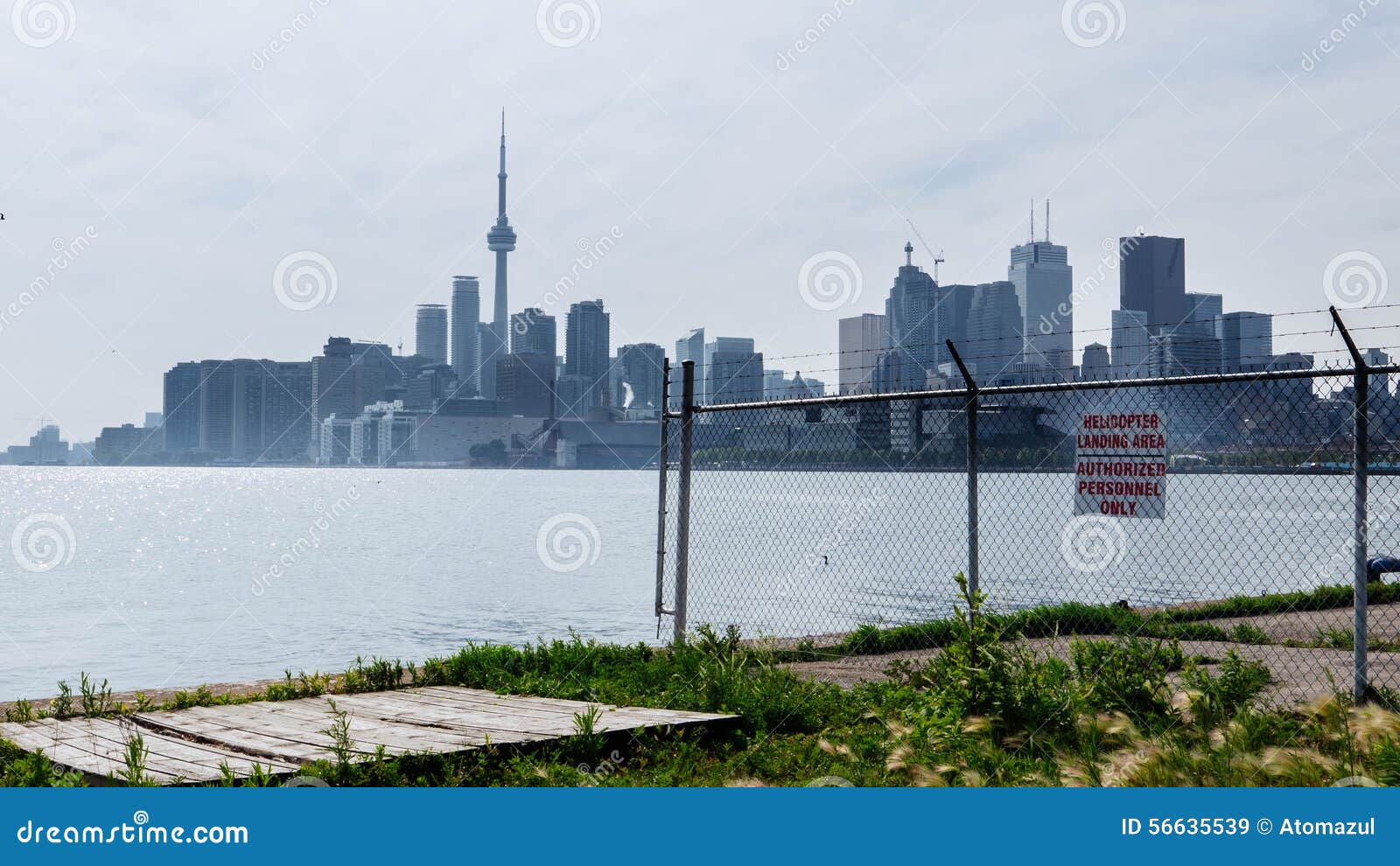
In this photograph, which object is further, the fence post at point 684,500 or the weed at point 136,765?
the fence post at point 684,500

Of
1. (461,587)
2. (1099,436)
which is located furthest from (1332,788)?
(461,587)

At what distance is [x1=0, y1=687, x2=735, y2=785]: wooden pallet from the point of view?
700cm

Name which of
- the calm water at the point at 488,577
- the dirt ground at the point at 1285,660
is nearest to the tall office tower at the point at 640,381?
the calm water at the point at 488,577

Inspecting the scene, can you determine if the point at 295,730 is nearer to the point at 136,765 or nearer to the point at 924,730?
the point at 136,765

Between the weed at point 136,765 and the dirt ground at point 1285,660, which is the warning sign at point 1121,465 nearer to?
the dirt ground at point 1285,660

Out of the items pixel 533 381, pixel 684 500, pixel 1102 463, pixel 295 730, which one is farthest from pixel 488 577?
pixel 533 381

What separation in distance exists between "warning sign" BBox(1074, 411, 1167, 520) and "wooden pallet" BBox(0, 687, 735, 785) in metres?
2.93

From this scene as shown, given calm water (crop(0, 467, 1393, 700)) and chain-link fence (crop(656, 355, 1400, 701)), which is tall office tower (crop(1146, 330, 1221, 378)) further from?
calm water (crop(0, 467, 1393, 700))

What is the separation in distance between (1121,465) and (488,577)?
36.9 meters

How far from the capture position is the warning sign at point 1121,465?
27.8 ft

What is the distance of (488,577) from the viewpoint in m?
43.8

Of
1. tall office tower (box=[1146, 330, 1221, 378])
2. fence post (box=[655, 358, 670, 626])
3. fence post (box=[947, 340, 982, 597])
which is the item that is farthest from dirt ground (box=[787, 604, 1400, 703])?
tall office tower (box=[1146, 330, 1221, 378])

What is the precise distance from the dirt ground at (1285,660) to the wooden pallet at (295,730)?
107 inches

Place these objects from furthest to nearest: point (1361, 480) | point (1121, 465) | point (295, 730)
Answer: point (1121, 465) < point (1361, 480) < point (295, 730)
